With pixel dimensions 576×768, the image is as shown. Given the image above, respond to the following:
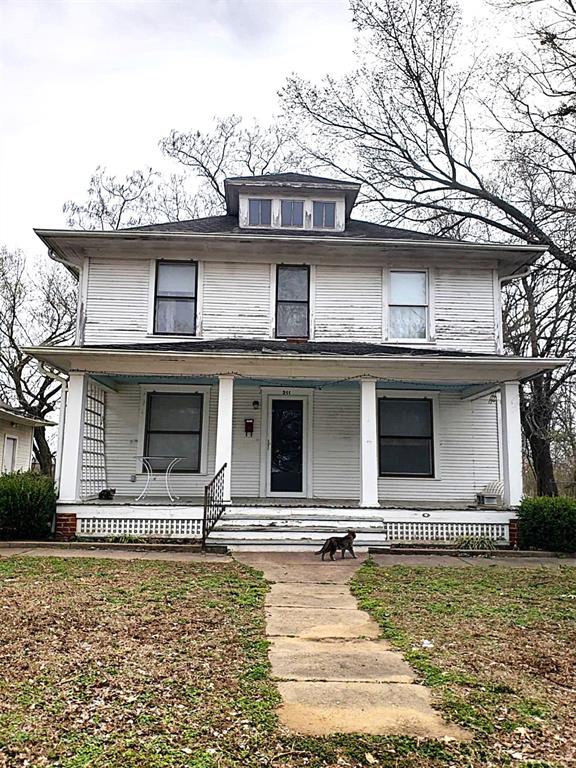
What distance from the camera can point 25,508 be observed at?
1027 cm

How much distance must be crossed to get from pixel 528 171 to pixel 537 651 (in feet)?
54.5

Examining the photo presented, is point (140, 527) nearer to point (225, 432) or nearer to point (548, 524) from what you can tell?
point (225, 432)

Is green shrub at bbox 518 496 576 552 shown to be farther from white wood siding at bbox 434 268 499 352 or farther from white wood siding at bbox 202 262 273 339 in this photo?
white wood siding at bbox 202 262 273 339

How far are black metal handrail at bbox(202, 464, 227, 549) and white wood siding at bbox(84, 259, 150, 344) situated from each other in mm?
3564

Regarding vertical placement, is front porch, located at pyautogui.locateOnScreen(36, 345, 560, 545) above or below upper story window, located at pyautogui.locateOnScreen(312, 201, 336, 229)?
below

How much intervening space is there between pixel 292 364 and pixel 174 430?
3.19 meters

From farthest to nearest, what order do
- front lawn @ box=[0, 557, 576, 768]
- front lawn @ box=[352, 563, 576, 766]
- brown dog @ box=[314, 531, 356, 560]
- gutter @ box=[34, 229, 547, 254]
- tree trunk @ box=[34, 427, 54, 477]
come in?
tree trunk @ box=[34, 427, 54, 477], gutter @ box=[34, 229, 547, 254], brown dog @ box=[314, 531, 356, 560], front lawn @ box=[352, 563, 576, 766], front lawn @ box=[0, 557, 576, 768]

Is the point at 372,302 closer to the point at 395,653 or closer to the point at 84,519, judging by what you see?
the point at 84,519

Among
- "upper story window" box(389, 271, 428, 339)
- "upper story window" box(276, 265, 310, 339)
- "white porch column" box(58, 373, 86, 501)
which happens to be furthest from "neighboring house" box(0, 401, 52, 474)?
"upper story window" box(389, 271, 428, 339)

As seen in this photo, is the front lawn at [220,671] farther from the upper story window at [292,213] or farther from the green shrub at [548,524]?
the upper story window at [292,213]

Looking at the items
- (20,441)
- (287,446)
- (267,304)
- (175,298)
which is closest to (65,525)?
(287,446)

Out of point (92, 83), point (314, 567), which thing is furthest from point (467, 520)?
point (92, 83)

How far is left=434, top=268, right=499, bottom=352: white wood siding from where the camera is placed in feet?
42.0

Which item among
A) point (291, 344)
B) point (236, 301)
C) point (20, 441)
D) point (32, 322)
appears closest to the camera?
point (291, 344)
